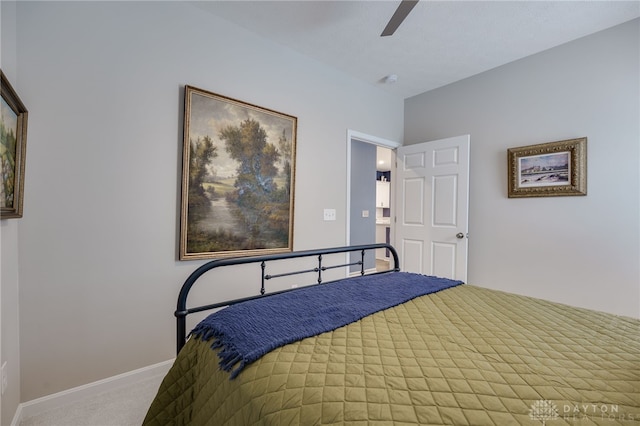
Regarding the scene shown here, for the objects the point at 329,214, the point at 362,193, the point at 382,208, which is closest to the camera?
the point at 329,214

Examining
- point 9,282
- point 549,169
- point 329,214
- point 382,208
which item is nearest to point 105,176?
point 9,282

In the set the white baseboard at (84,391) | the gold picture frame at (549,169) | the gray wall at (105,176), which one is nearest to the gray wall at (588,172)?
the gold picture frame at (549,169)

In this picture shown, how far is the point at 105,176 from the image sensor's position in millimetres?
1769

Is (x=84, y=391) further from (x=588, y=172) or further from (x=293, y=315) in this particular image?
(x=588, y=172)

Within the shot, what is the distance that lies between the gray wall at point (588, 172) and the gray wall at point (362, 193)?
165 cm

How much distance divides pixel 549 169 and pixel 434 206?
1.09 m

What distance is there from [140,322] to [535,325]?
2.25m

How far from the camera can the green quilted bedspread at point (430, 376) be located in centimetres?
62

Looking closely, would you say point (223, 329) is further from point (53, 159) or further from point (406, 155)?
point (406, 155)

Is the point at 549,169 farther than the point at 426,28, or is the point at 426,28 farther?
the point at 549,169

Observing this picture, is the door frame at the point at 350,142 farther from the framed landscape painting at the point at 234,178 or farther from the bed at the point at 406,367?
the bed at the point at 406,367

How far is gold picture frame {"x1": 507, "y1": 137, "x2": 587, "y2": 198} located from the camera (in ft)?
8.04

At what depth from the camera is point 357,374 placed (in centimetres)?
74

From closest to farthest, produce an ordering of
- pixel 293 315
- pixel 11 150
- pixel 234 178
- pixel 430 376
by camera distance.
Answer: pixel 430 376 < pixel 293 315 < pixel 11 150 < pixel 234 178
